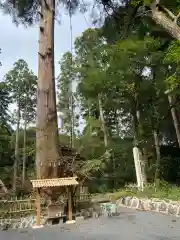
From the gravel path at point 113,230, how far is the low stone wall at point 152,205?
450 millimetres

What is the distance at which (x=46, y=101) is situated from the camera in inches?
370

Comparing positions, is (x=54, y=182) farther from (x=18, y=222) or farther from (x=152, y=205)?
(x=152, y=205)

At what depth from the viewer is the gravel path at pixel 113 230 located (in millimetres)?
5934

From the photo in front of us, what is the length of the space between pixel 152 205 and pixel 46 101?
4.40 metres

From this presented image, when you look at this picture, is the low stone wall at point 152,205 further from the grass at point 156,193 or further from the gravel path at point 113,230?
the gravel path at point 113,230

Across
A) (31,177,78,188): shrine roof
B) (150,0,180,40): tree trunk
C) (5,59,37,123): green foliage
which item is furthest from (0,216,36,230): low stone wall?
(5,59,37,123): green foliage

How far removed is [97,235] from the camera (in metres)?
6.15

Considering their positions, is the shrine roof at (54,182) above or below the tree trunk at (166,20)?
below

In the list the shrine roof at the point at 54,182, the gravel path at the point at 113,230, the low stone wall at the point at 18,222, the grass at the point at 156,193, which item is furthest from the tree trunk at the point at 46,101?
the grass at the point at 156,193

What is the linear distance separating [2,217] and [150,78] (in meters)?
8.60

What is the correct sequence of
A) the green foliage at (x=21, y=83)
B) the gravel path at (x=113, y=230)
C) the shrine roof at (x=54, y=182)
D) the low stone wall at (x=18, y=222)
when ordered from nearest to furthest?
the gravel path at (x=113, y=230) < the shrine roof at (x=54, y=182) < the low stone wall at (x=18, y=222) < the green foliage at (x=21, y=83)

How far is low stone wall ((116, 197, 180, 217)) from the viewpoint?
28.3 feet

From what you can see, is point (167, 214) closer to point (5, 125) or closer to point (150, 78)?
point (150, 78)

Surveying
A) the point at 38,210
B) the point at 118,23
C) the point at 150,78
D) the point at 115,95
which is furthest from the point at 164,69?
the point at 38,210
